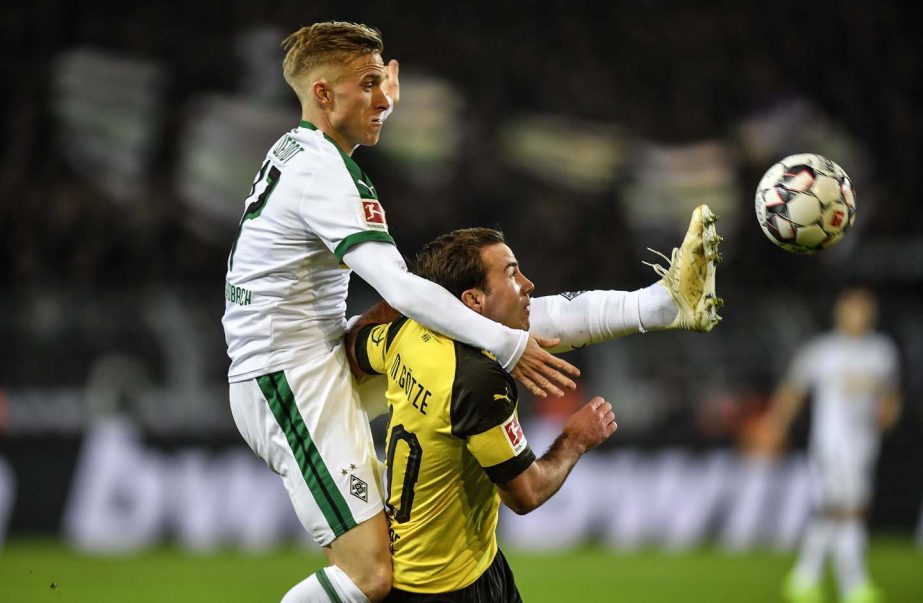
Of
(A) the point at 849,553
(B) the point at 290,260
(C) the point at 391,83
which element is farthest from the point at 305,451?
(A) the point at 849,553

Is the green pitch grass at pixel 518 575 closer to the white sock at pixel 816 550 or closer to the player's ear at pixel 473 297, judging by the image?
the white sock at pixel 816 550

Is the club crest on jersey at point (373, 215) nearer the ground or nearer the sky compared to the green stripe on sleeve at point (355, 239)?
nearer the sky

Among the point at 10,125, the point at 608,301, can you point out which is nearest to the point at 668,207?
the point at 10,125

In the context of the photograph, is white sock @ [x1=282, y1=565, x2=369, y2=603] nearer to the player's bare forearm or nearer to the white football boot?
the player's bare forearm

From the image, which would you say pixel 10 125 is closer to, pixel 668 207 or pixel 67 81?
pixel 67 81

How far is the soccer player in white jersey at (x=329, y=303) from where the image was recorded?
414 cm

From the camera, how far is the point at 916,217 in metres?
16.5

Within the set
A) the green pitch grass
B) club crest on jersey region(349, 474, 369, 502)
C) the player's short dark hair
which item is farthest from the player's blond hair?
the green pitch grass

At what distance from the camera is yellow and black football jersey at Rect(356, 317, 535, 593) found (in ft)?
12.5

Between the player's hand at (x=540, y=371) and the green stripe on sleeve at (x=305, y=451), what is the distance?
2.78ft

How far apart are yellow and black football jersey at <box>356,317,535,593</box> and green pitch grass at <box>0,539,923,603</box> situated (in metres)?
5.01

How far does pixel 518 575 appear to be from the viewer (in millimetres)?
10039

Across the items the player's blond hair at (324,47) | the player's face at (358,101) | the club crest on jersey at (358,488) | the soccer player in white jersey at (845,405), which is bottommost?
the soccer player in white jersey at (845,405)

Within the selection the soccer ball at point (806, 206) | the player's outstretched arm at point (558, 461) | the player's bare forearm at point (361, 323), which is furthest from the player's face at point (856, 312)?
the player's outstretched arm at point (558, 461)
